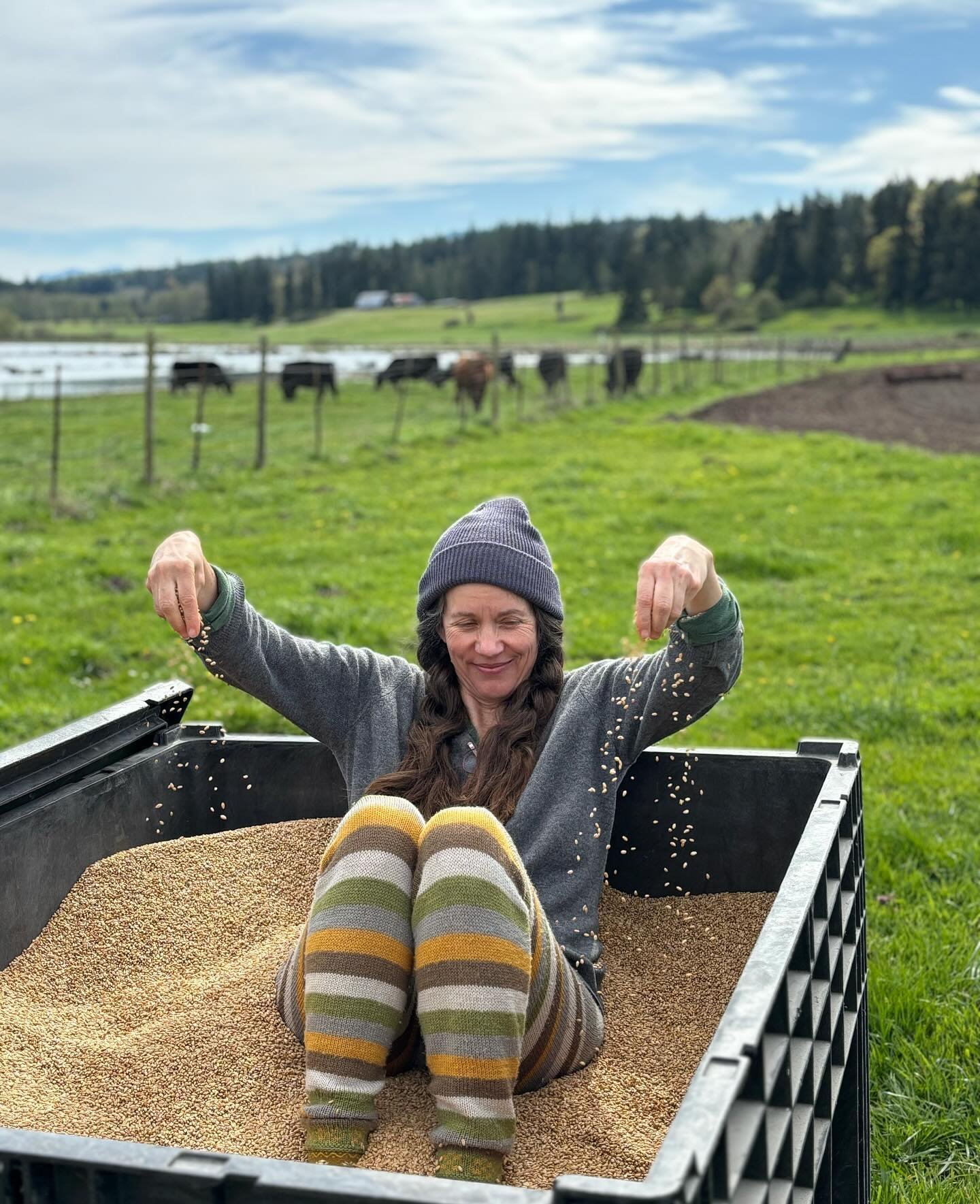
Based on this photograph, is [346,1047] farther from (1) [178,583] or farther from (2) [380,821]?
(1) [178,583]

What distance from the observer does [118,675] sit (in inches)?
243

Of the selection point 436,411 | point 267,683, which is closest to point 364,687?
point 267,683

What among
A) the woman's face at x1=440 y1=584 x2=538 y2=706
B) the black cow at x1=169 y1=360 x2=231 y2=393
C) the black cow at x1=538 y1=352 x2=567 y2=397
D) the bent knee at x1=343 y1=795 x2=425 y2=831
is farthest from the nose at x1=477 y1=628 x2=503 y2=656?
the black cow at x1=169 y1=360 x2=231 y2=393

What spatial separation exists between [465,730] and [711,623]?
60cm

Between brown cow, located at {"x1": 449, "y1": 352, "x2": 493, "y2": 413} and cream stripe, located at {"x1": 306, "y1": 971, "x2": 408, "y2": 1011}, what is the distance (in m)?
19.2

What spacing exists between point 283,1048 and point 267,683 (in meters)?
0.71

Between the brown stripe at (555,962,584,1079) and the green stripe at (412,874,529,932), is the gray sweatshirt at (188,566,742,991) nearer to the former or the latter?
the brown stripe at (555,962,584,1079)

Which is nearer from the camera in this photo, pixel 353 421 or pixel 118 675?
pixel 118 675

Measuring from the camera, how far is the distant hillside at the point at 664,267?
247 ft

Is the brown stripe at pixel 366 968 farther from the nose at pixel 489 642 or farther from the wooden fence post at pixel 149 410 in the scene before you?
the wooden fence post at pixel 149 410

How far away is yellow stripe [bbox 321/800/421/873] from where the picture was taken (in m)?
2.16

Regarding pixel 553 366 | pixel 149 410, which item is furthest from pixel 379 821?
pixel 553 366

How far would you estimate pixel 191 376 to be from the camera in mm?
26344

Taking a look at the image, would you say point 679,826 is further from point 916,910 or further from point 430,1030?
point 430,1030
